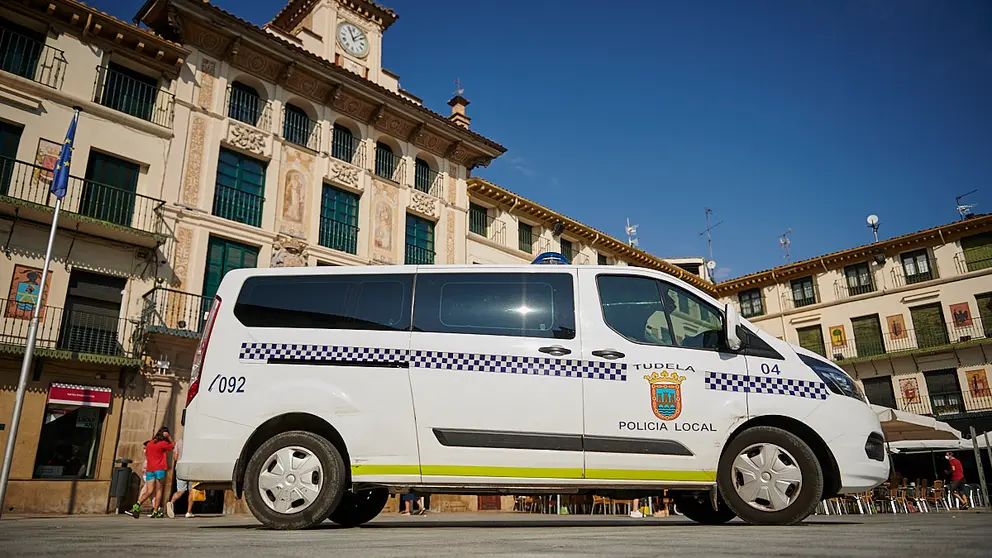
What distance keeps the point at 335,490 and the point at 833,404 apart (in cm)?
421

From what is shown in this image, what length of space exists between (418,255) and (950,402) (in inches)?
1022

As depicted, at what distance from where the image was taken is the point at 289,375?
18.3 feet

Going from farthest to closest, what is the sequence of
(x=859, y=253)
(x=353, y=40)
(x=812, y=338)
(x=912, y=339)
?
(x=812, y=338) → (x=859, y=253) → (x=912, y=339) → (x=353, y=40)

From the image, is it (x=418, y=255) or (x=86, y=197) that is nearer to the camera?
(x=86, y=197)

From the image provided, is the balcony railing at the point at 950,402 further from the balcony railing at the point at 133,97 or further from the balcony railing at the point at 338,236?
the balcony railing at the point at 133,97

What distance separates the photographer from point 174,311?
1644cm

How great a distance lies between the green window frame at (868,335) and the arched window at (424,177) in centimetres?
2467

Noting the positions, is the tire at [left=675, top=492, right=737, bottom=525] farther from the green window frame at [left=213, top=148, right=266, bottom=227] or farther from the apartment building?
the apartment building

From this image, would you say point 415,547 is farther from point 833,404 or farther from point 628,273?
point 833,404

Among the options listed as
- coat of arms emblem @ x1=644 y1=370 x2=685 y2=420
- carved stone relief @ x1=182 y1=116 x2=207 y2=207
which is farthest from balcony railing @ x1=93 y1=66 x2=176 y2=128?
coat of arms emblem @ x1=644 y1=370 x2=685 y2=420

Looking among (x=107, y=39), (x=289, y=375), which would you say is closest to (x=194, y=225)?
(x=107, y=39)

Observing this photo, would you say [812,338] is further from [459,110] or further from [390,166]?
[390,166]

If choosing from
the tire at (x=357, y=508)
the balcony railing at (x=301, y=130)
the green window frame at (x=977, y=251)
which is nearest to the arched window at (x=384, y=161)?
the balcony railing at (x=301, y=130)

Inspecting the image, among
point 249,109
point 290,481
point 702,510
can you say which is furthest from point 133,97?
point 702,510
